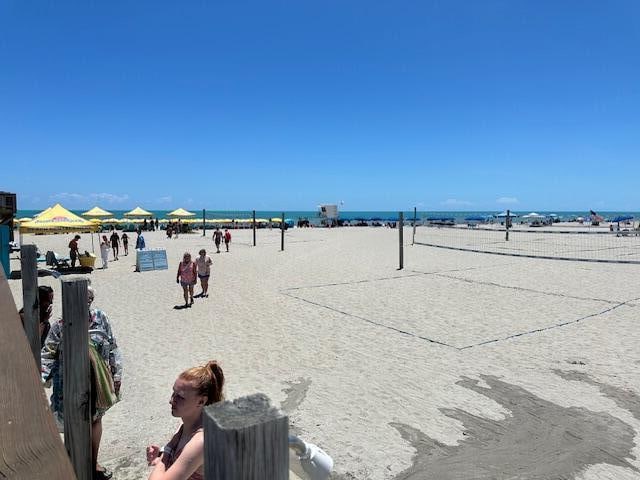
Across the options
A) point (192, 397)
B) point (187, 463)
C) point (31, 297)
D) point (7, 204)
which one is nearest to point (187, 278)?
point (7, 204)

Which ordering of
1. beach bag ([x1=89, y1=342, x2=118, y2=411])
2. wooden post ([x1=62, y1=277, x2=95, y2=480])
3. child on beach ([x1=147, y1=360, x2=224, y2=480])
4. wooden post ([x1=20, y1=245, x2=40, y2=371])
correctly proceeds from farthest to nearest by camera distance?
wooden post ([x1=20, y1=245, x2=40, y2=371])
beach bag ([x1=89, y1=342, x2=118, y2=411])
wooden post ([x1=62, y1=277, x2=95, y2=480])
child on beach ([x1=147, y1=360, x2=224, y2=480])

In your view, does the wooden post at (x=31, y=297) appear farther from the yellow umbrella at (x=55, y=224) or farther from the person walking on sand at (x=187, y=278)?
the yellow umbrella at (x=55, y=224)

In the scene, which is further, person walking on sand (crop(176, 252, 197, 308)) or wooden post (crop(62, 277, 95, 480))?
person walking on sand (crop(176, 252, 197, 308))

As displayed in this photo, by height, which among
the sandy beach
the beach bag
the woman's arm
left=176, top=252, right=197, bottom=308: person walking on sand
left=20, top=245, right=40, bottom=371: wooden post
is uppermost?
left=20, top=245, right=40, bottom=371: wooden post

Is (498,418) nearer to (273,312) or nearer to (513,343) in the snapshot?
(513,343)

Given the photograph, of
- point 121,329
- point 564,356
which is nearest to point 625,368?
point 564,356

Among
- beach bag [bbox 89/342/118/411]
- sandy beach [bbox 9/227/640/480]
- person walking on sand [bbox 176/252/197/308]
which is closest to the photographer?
beach bag [bbox 89/342/118/411]

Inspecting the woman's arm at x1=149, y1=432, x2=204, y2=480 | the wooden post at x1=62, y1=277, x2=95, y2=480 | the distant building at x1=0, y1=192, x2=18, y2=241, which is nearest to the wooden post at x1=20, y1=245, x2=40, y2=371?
the wooden post at x1=62, y1=277, x2=95, y2=480

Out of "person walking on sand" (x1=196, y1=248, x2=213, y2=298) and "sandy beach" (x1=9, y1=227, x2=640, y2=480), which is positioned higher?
"person walking on sand" (x1=196, y1=248, x2=213, y2=298)

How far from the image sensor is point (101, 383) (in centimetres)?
299

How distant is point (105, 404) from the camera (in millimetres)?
3006

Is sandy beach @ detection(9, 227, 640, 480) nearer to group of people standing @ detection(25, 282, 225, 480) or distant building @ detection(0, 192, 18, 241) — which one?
group of people standing @ detection(25, 282, 225, 480)

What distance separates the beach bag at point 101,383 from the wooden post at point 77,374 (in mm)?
283

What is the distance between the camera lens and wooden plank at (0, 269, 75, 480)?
1.17 m
